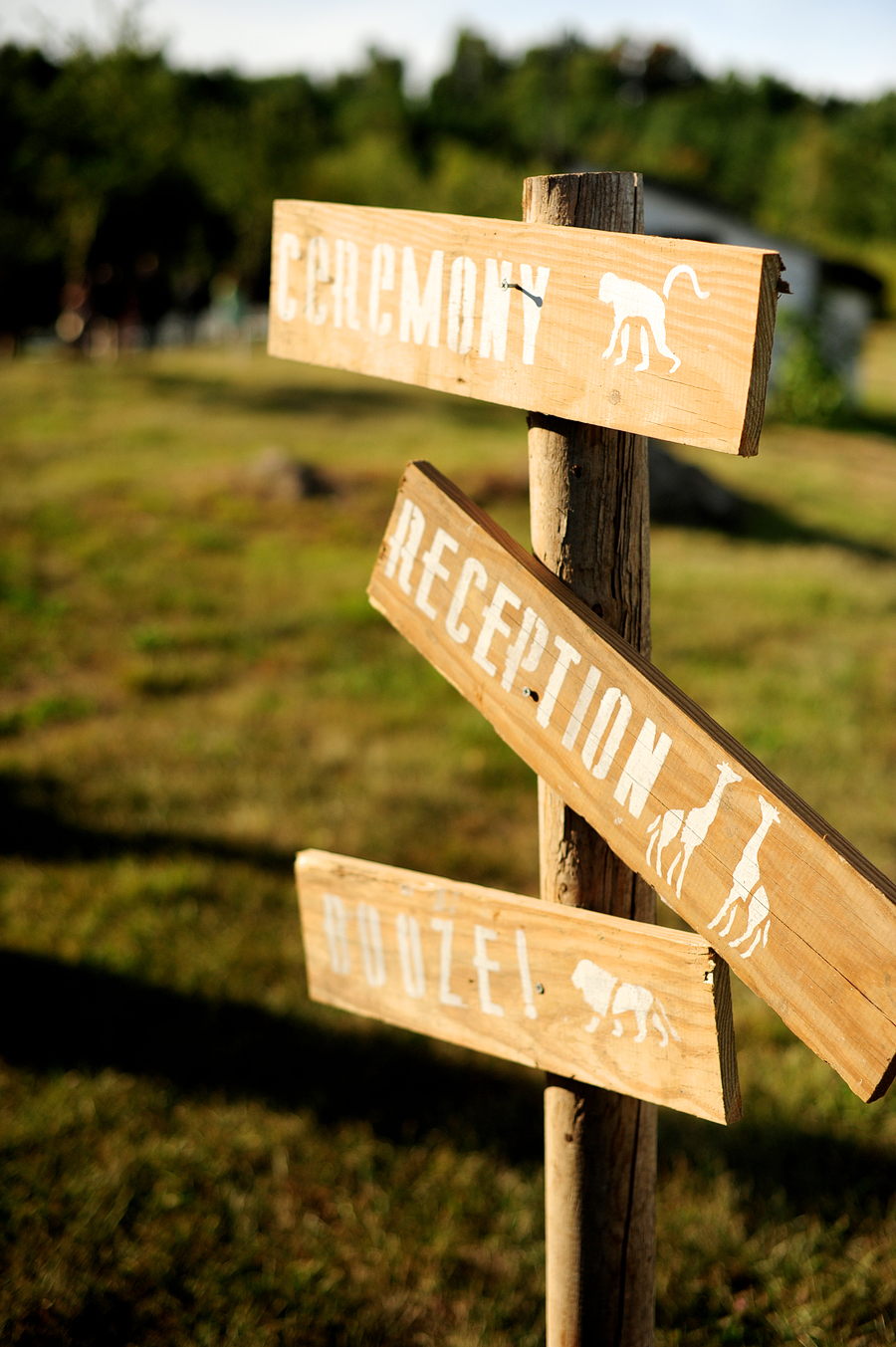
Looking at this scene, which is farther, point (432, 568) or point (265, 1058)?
point (265, 1058)

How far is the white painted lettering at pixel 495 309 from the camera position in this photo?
146 centimetres

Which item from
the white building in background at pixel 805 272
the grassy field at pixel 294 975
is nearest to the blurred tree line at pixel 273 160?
the white building in background at pixel 805 272

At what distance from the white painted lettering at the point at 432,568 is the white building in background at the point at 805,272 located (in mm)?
21113

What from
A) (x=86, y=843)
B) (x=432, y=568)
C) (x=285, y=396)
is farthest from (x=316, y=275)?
(x=285, y=396)

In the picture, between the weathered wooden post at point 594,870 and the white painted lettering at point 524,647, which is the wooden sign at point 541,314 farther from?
the white painted lettering at point 524,647

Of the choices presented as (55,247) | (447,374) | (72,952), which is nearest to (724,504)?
(72,952)

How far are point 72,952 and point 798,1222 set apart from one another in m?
2.54

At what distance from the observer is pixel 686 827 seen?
1.42m

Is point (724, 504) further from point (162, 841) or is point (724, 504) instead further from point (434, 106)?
point (434, 106)

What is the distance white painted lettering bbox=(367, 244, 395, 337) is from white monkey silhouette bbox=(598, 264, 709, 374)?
0.40 metres

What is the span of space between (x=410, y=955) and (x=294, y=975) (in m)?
2.02

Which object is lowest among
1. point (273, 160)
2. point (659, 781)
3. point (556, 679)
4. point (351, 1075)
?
point (351, 1075)

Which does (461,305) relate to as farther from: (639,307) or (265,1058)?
(265,1058)

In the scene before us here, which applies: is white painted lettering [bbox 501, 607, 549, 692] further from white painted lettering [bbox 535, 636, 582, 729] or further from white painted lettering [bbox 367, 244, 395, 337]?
white painted lettering [bbox 367, 244, 395, 337]
